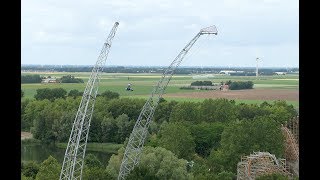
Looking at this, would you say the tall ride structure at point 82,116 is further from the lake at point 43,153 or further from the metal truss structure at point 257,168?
the lake at point 43,153

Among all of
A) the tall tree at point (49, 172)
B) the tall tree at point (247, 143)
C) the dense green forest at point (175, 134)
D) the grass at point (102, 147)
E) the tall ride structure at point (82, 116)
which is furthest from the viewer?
the grass at point (102, 147)

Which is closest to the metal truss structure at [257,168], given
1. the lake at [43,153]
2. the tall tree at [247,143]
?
the tall tree at [247,143]

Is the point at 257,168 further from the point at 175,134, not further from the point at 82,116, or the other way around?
the point at 175,134

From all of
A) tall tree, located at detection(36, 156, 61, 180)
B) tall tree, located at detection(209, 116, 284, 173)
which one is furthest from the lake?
tall tree, located at detection(36, 156, 61, 180)

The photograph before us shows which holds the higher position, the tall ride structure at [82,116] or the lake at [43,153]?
the tall ride structure at [82,116]

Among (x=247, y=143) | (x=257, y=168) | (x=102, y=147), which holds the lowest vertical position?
(x=102, y=147)

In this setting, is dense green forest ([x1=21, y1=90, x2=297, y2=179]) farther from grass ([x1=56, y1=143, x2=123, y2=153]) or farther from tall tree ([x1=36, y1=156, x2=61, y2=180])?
grass ([x1=56, y1=143, x2=123, y2=153])

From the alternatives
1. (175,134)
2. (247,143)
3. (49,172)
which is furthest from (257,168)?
(175,134)
